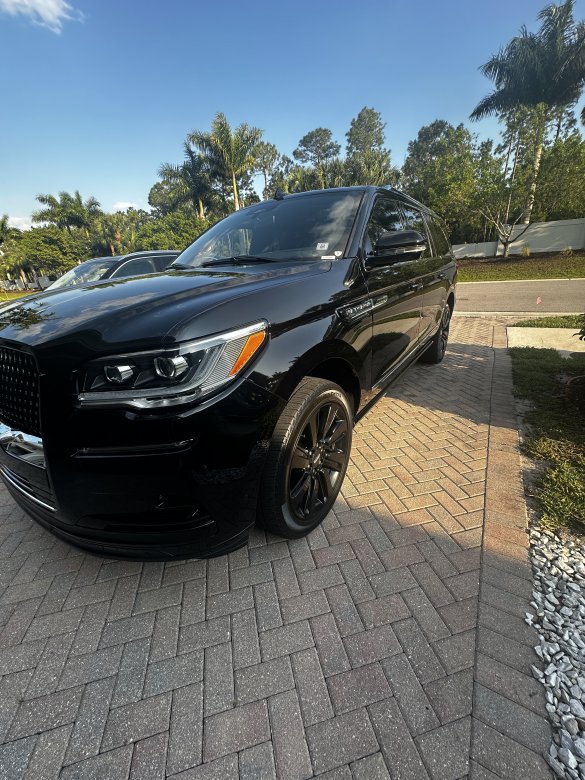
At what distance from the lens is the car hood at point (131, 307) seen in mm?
1406

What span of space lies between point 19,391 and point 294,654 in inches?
63.3

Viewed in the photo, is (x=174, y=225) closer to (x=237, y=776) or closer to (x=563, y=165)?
(x=563, y=165)

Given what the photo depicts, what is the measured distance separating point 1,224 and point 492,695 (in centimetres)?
5731

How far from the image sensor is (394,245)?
2363mm

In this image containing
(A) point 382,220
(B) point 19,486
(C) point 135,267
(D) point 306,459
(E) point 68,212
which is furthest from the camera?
(E) point 68,212

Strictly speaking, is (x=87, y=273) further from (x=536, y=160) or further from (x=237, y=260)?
(x=536, y=160)

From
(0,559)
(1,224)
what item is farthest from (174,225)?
(0,559)

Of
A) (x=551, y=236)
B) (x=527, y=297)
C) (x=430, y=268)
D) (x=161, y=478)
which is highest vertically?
(x=551, y=236)

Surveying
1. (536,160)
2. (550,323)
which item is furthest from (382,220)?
(536,160)

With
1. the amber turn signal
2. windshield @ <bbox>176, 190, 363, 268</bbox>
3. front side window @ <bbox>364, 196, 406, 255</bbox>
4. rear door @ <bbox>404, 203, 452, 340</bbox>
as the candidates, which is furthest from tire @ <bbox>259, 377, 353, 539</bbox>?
rear door @ <bbox>404, 203, 452, 340</bbox>

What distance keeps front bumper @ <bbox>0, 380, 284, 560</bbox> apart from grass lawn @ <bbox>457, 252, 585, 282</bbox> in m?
19.9

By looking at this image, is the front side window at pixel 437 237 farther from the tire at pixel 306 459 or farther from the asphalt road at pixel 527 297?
the asphalt road at pixel 527 297

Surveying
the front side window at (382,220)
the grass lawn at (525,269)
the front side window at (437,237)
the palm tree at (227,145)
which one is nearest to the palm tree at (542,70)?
the grass lawn at (525,269)

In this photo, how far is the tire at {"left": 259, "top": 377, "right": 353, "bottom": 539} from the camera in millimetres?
1721
